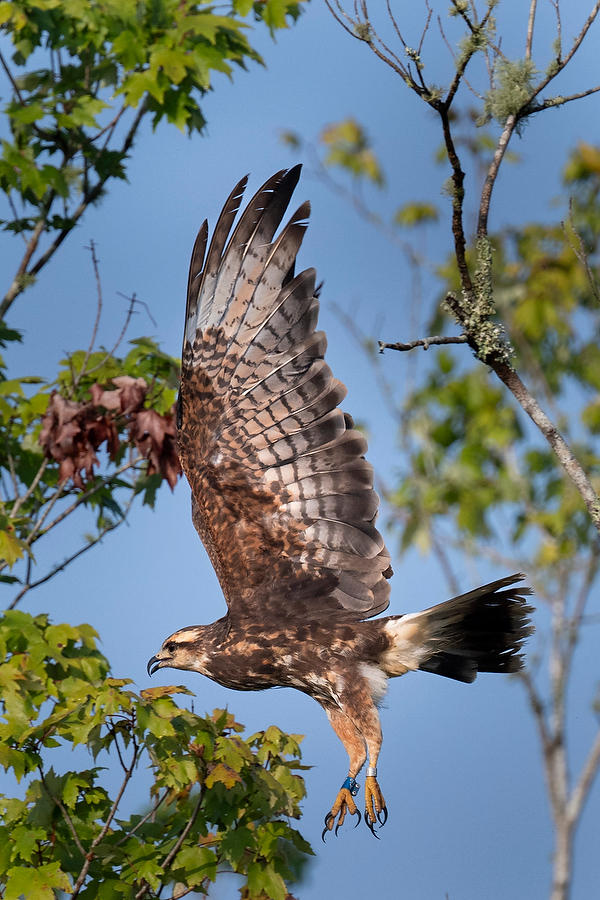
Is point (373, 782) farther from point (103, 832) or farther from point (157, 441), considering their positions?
point (157, 441)

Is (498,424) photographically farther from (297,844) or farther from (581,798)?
(297,844)

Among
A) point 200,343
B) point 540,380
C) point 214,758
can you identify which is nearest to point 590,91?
point 200,343

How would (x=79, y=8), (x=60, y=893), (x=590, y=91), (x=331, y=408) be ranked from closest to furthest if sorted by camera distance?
(x=590, y=91)
(x=60, y=893)
(x=331, y=408)
(x=79, y=8)

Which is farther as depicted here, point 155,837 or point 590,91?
point 155,837

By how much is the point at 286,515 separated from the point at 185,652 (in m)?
0.70

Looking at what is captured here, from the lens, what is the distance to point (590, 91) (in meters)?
3.53

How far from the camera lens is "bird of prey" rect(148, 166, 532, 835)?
409 cm

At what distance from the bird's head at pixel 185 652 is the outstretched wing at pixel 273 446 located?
0.67 ft

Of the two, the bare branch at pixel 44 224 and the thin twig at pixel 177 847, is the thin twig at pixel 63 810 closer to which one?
the thin twig at pixel 177 847

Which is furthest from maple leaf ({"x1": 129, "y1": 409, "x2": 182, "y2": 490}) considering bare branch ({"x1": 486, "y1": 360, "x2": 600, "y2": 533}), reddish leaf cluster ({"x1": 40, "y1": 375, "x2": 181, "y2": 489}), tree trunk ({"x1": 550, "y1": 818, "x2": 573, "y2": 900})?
tree trunk ({"x1": 550, "y1": 818, "x2": 573, "y2": 900})

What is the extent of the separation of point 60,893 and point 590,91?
3.46 meters

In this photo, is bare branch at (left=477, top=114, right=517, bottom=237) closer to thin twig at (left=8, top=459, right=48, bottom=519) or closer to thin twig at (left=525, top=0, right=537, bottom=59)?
thin twig at (left=525, top=0, right=537, bottom=59)

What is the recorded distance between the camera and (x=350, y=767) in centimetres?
384

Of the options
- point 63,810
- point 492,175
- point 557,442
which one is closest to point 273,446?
point 557,442
